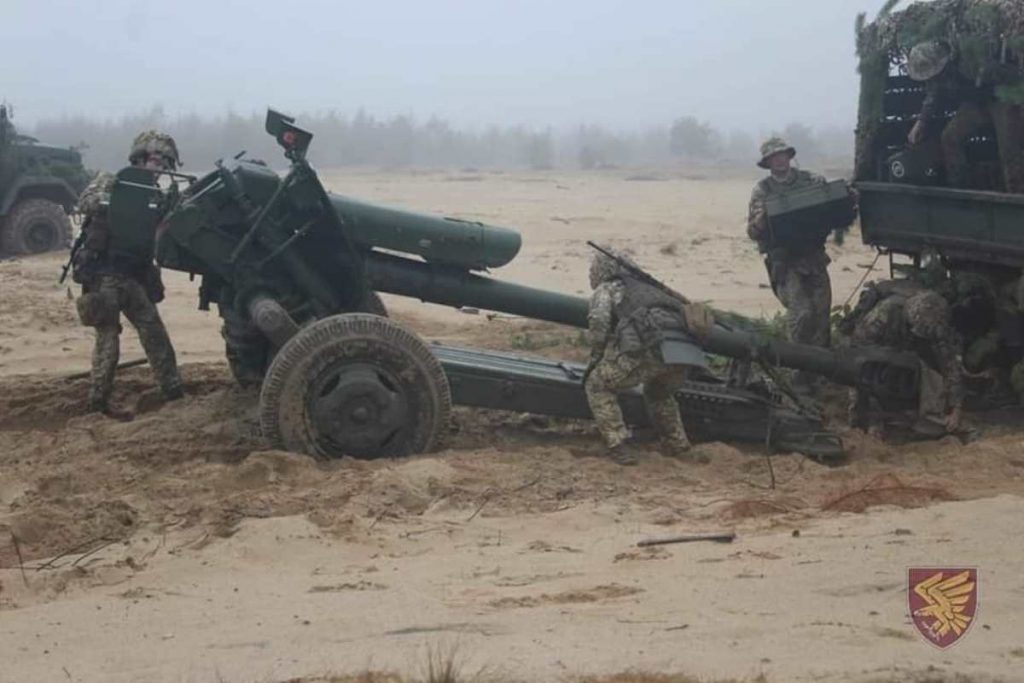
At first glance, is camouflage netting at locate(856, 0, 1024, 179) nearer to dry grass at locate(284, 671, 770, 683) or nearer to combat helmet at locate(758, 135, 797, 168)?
combat helmet at locate(758, 135, 797, 168)

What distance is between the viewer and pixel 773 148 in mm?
10047

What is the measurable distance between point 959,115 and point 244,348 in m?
4.99

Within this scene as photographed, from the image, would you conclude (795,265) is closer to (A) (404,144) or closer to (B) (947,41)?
(B) (947,41)

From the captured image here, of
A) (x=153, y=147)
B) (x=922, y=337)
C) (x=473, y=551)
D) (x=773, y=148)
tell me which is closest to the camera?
(x=473, y=551)

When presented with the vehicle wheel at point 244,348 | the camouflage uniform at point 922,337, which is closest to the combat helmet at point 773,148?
the camouflage uniform at point 922,337

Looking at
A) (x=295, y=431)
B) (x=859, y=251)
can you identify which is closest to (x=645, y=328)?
(x=295, y=431)

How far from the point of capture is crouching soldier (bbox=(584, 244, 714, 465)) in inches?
318

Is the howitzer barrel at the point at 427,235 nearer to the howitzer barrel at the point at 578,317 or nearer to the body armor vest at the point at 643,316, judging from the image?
the howitzer barrel at the point at 578,317

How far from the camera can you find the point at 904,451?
8.59 meters

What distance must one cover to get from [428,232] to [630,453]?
180 cm

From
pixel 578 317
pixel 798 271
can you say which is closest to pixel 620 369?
pixel 578 317

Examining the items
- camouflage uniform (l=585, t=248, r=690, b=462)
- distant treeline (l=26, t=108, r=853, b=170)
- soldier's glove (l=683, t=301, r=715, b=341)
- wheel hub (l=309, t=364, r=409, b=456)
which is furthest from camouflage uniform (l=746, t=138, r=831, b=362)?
distant treeline (l=26, t=108, r=853, b=170)

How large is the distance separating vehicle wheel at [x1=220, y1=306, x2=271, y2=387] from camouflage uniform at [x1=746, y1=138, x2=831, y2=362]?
358 centimetres

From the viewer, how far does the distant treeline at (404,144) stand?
199 ft
